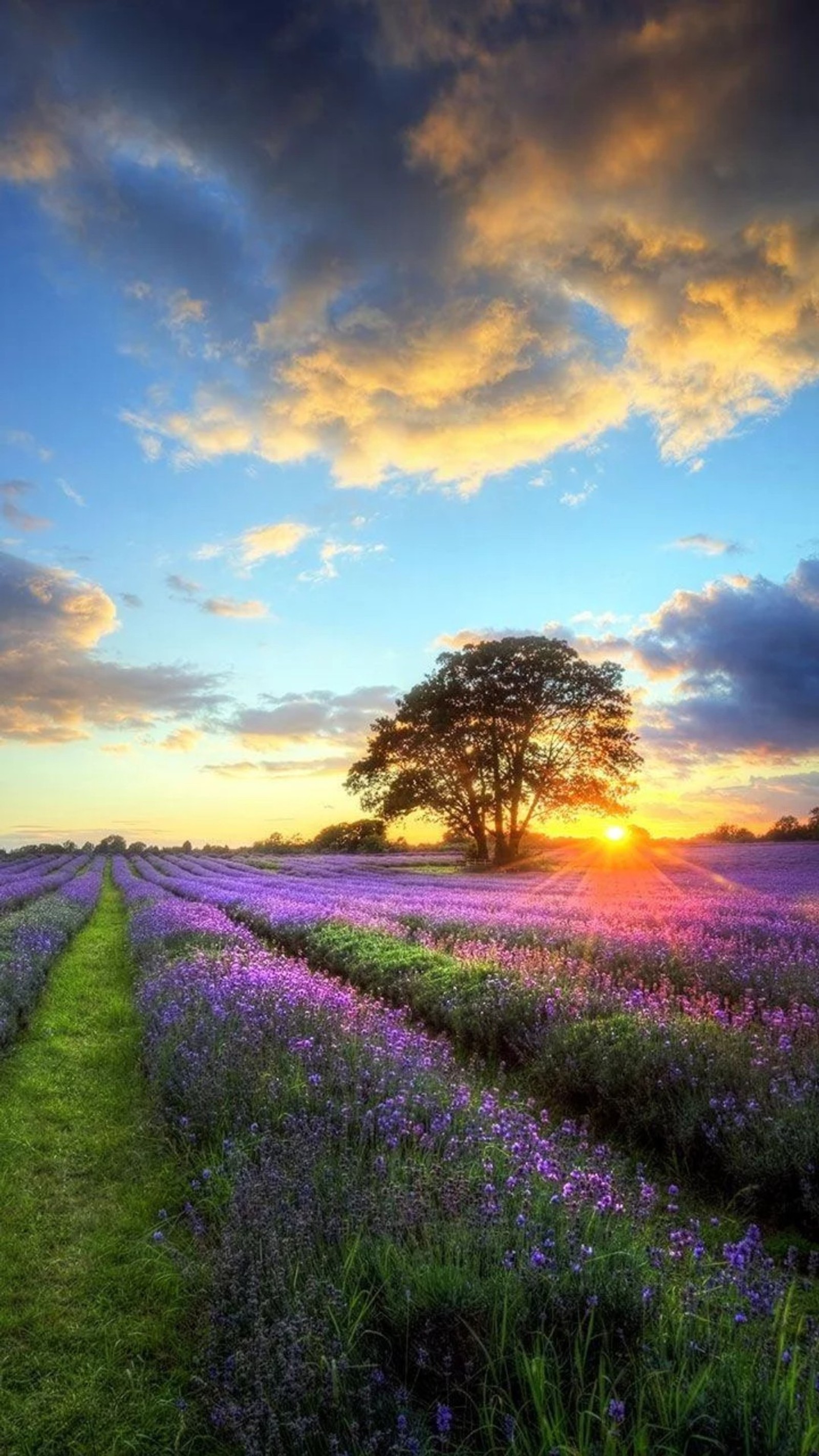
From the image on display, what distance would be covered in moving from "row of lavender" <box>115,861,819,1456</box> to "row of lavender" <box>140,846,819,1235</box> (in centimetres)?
74

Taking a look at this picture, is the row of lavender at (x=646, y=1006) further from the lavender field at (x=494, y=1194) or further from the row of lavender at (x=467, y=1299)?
the row of lavender at (x=467, y=1299)

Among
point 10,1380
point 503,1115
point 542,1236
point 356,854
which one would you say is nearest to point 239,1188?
point 10,1380

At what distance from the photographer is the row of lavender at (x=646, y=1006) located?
4.89 meters

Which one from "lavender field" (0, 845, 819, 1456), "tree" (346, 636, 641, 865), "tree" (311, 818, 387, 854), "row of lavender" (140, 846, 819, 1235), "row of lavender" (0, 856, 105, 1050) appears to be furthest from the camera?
"tree" (311, 818, 387, 854)

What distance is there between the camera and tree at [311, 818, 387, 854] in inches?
2229

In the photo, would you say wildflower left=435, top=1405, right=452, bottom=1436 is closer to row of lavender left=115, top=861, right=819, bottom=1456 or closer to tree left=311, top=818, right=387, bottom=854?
row of lavender left=115, top=861, right=819, bottom=1456

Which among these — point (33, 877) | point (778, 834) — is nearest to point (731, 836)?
point (778, 834)

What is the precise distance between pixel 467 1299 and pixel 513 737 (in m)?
34.8

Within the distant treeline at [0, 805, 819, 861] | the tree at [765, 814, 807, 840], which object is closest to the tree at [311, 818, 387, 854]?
the distant treeline at [0, 805, 819, 861]

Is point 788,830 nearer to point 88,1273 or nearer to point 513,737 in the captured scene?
point 513,737

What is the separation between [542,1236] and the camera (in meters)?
3.01

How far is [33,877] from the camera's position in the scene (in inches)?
1183

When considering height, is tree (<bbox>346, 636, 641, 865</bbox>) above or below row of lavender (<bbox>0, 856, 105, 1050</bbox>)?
above

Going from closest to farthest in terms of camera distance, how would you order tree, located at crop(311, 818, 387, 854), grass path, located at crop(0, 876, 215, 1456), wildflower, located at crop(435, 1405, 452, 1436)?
wildflower, located at crop(435, 1405, 452, 1436), grass path, located at crop(0, 876, 215, 1456), tree, located at crop(311, 818, 387, 854)
